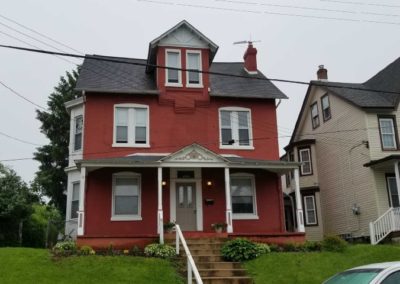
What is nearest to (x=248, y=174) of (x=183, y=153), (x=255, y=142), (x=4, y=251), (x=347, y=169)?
(x=255, y=142)

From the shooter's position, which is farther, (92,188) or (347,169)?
(347,169)

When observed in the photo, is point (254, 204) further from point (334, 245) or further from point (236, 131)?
point (334, 245)

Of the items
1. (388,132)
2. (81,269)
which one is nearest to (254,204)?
(388,132)

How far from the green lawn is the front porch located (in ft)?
7.61

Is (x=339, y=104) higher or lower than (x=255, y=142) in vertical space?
higher

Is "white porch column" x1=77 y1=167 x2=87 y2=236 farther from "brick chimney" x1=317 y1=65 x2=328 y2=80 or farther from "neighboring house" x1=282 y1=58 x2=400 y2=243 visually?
"brick chimney" x1=317 y1=65 x2=328 y2=80

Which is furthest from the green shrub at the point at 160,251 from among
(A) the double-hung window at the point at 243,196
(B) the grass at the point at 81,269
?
(A) the double-hung window at the point at 243,196

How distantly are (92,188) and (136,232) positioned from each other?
2515 millimetres

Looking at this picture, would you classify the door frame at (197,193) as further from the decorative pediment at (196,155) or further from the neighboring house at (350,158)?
the neighboring house at (350,158)

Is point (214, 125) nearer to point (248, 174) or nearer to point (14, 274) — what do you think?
point (248, 174)

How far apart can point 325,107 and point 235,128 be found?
9267mm

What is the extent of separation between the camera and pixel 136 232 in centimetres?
1961

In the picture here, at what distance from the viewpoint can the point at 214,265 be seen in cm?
1499

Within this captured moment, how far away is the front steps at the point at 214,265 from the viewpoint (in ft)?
45.7
